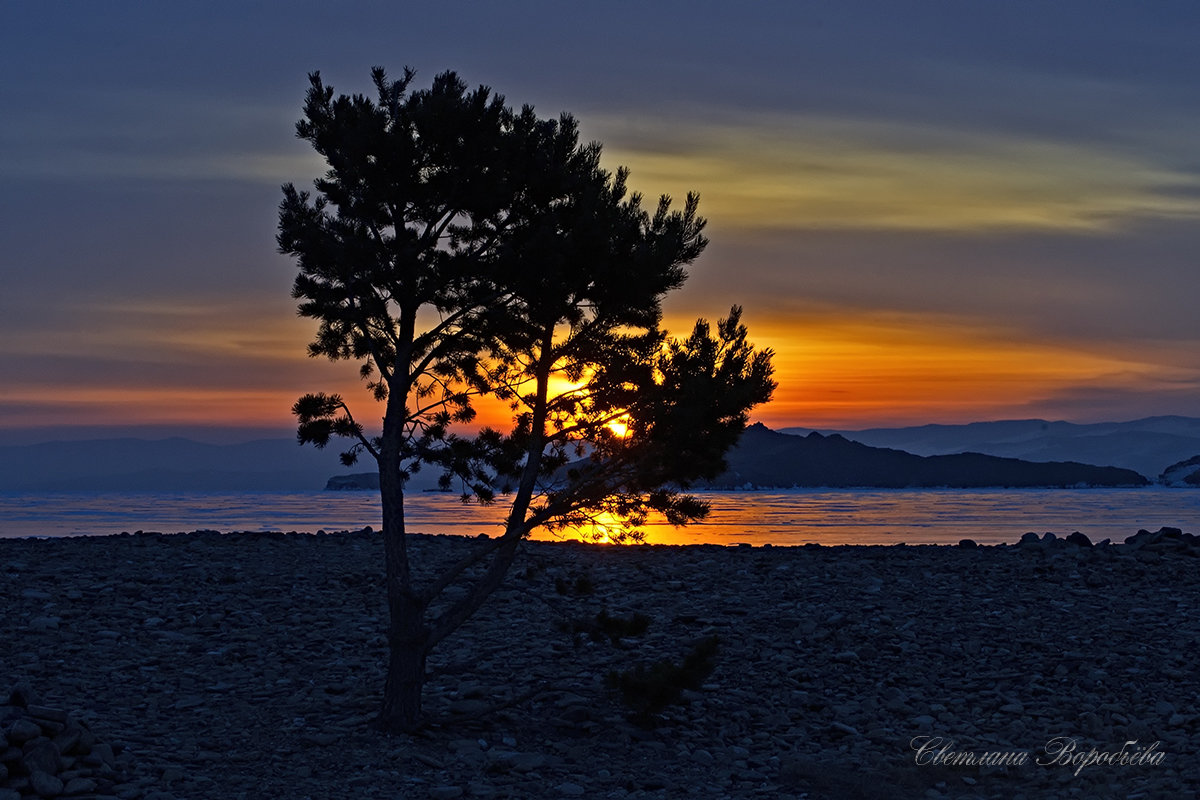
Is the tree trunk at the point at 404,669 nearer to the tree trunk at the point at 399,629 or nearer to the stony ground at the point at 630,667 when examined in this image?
the tree trunk at the point at 399,629

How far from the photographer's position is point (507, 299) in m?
11.9

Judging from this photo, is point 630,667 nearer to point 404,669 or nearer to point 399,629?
point 404,669

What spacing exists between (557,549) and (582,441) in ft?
A: 36.0

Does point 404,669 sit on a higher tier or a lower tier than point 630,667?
higher

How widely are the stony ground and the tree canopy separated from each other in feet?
5.26

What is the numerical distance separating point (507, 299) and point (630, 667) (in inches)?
216

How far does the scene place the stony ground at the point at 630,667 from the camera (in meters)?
10.7

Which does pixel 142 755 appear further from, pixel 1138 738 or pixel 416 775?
pixel 1138 738
